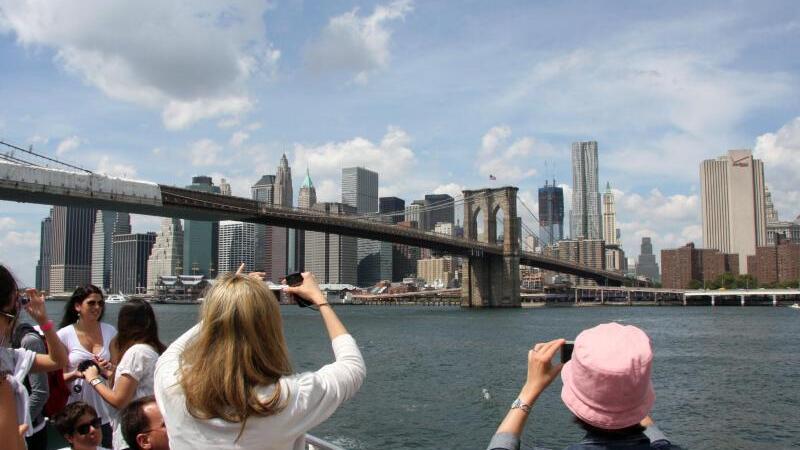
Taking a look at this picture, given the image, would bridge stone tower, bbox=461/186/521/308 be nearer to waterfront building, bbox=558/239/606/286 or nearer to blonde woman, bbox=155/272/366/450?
blonde woman, bbox=155/272/366/450

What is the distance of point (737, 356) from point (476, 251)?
42.7 metres

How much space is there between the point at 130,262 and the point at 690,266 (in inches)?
4735

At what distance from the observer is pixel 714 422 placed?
12.6 metres

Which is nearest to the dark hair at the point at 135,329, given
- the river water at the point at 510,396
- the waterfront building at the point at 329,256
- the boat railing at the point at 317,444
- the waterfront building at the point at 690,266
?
the boat railing at the point at 317,444

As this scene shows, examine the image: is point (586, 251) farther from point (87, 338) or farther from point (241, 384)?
point (241, 384)

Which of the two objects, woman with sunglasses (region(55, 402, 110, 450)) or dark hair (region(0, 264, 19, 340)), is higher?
dark hair (region(0, 264, 19, 340))

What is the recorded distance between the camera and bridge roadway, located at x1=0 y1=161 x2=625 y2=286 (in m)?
33.9

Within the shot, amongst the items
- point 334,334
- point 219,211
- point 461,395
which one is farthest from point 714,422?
point 219,211

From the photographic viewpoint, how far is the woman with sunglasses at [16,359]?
7.13ft

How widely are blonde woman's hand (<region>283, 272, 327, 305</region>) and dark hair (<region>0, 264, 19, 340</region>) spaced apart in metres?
1.16

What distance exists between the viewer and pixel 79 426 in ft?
9.76

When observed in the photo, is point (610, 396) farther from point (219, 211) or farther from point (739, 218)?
point (739, 218)

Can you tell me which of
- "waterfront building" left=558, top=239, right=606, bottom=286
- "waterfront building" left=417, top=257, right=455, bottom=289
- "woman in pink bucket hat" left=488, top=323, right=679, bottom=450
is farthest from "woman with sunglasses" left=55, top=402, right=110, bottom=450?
"waterfront building" left=558, top=239, right=606, bottom=286

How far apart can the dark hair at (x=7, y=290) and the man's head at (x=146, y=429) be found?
562 millimetres
